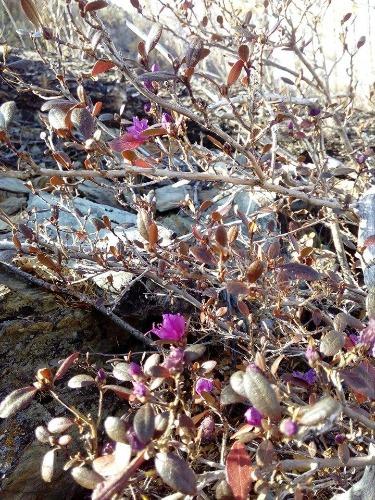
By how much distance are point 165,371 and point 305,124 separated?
1559mm

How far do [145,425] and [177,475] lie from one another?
0.12 meters

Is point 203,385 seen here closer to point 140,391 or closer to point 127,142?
point 140,391

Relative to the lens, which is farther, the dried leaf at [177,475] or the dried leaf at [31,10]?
the dried leaf at [31,10]

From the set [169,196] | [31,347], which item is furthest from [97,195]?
[31,347]

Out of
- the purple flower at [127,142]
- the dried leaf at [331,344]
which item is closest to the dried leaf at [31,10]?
the purple flower at [127,142]

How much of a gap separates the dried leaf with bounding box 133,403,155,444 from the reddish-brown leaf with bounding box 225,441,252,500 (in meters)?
0.23

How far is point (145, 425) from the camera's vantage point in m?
0.88

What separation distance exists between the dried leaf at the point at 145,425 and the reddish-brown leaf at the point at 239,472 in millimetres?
230

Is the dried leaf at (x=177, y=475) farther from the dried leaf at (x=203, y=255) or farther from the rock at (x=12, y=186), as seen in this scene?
the rock at (x=12, y=186)

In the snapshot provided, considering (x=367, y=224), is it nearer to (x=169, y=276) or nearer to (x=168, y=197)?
(x=169, y=276)

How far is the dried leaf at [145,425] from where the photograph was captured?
34.1 inches

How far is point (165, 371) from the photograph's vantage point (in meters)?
1.02

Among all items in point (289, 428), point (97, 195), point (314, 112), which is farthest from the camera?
point (97, 195)

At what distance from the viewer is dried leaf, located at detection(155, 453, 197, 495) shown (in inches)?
35.3
